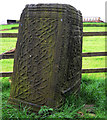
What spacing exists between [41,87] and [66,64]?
396 millimetres

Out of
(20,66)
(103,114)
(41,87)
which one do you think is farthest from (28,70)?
(103,114)

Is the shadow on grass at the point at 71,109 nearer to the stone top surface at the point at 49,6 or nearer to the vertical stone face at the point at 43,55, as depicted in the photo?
the vertical stone face at the point at 43,55

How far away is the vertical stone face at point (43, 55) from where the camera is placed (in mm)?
1609

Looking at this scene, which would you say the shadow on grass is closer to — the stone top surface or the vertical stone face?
the vertical stone face

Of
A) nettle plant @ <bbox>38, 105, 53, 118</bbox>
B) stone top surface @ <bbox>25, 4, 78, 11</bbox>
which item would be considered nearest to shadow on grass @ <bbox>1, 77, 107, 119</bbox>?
nettle plant @ <bbox>38, 105, 53, 118</bbox>

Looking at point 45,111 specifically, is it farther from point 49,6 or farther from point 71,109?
point 49,6

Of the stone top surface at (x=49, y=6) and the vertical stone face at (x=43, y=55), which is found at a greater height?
the stone top surface at (x=49, y=6)

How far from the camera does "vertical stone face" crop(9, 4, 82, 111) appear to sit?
1609 millimetres

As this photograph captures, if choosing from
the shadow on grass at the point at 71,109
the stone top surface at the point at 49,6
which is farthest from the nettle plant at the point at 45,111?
the stone top surface at the point at 49,6

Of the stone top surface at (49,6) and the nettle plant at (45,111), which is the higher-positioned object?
the stone top surface at (49,6)

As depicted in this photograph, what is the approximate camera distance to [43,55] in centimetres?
163

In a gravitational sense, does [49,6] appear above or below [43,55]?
above

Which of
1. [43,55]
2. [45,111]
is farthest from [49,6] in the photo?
[45,111]

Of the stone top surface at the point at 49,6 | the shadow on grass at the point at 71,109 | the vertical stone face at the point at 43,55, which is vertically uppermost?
the stone top surface at the point at 49,6
